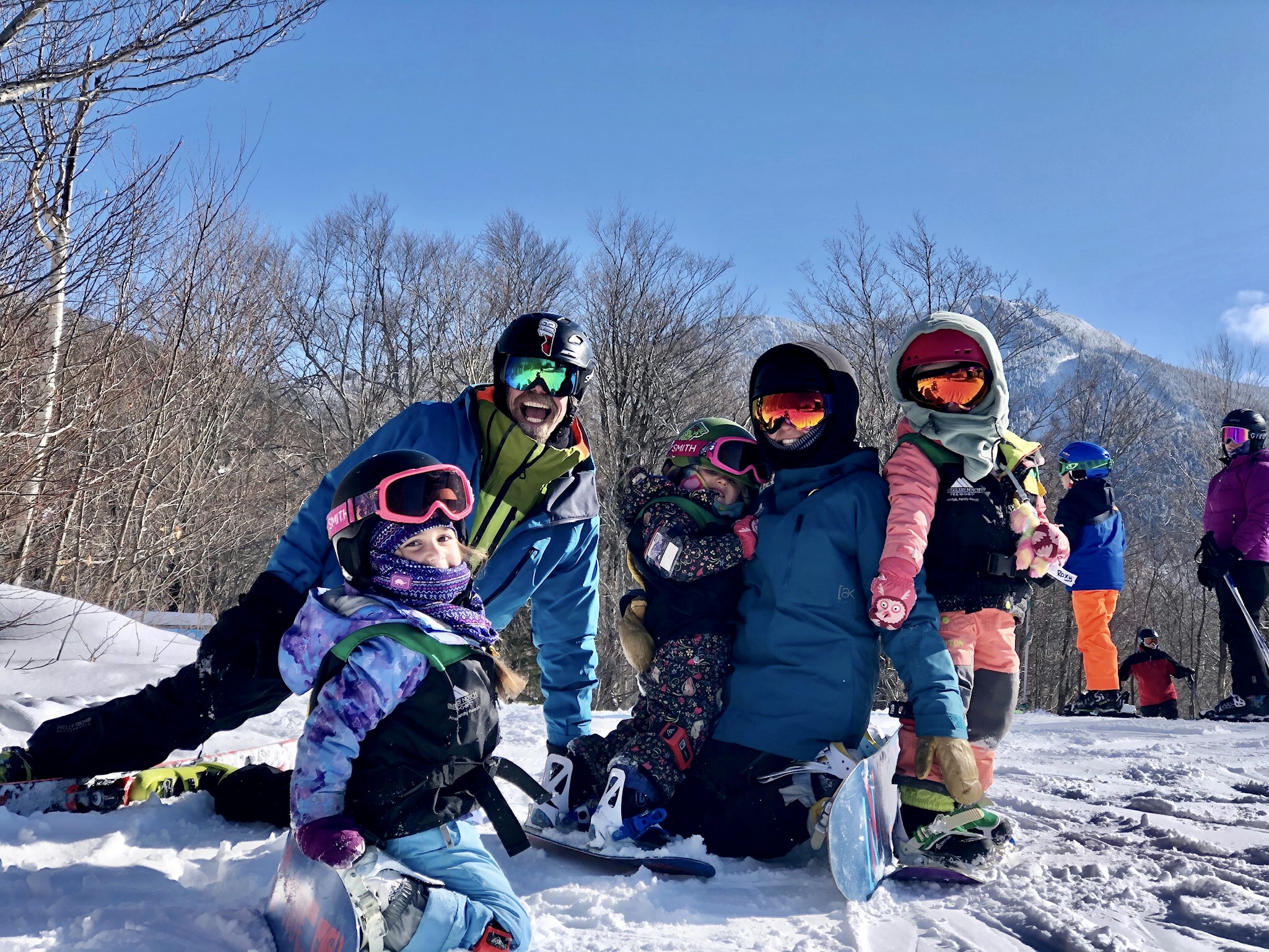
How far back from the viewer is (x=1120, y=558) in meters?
7.29

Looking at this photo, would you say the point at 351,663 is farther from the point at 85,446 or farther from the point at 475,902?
the point at 85,446

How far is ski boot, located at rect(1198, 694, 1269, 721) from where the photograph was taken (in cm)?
639

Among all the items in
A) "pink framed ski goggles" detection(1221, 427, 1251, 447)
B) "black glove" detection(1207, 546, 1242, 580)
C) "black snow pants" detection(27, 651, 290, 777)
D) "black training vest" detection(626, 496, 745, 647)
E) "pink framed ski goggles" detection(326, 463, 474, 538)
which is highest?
"pink framed ski goggles" detection(1221, 427, 1251, 447)

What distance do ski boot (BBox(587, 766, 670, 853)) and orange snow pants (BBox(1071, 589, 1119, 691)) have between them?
18.4 ft

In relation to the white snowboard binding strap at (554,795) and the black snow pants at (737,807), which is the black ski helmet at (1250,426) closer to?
the black snow pants at (737,807)

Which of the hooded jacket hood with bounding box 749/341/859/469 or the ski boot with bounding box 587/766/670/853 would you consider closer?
the ski boot with bounding box 587/766/670/853

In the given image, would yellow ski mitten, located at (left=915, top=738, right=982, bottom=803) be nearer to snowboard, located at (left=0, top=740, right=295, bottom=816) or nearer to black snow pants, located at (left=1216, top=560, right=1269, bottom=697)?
snowboard, located at (left=0, top=740, right=295, bottom=816)

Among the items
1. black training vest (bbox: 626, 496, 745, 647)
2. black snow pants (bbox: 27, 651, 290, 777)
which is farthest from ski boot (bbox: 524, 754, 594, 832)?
black snow pants (bbox: 27, 651, 290, 777)

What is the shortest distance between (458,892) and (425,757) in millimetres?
296

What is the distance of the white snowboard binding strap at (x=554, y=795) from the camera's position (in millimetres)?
2809

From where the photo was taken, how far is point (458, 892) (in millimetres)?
1844

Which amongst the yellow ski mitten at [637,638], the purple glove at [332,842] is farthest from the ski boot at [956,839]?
the purple glove at [332,842]

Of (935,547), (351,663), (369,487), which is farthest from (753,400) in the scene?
(351,663)

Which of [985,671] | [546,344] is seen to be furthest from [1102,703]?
[546,344]
